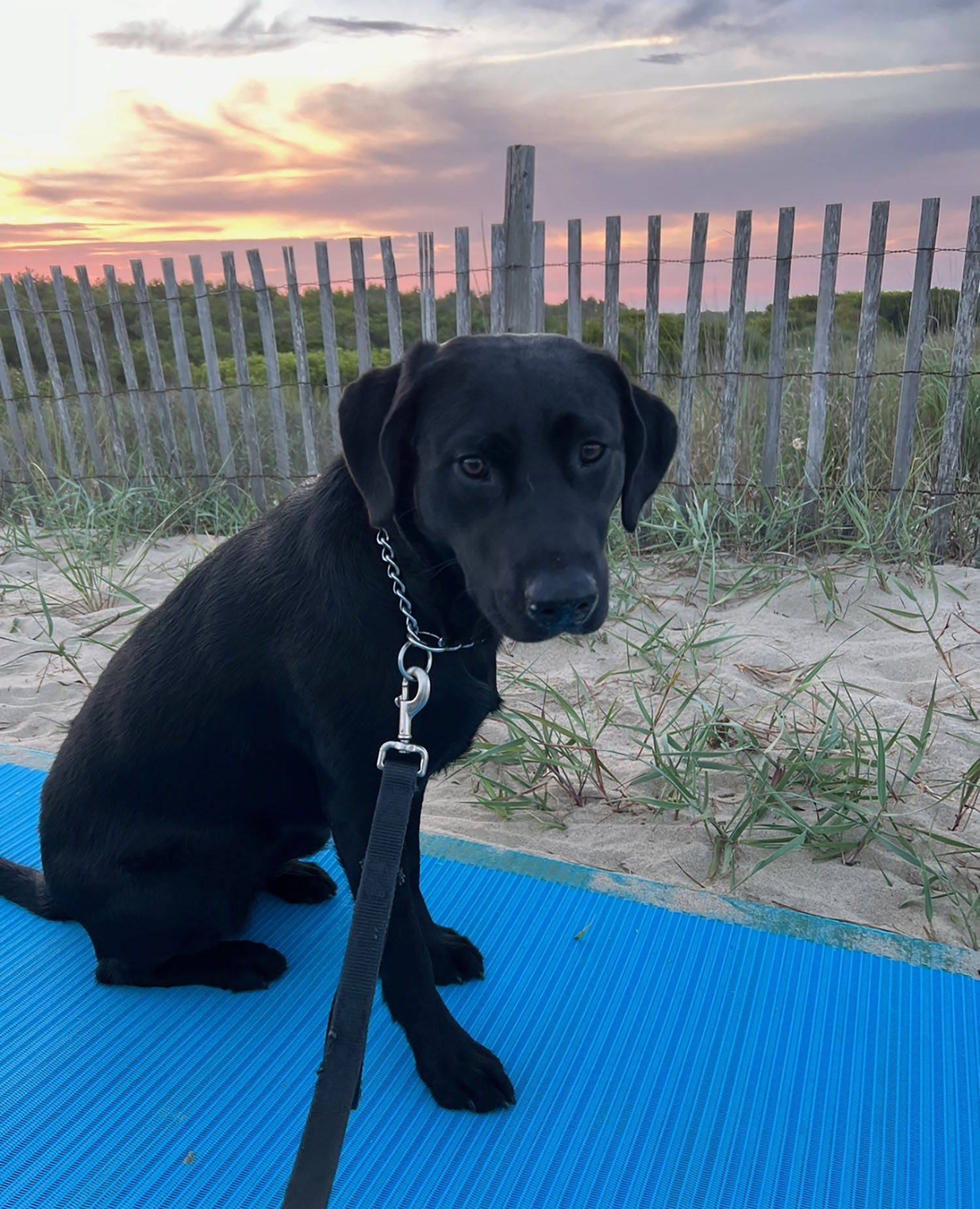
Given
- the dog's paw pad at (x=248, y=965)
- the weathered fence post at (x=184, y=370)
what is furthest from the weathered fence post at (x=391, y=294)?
the dog's paw pad at (x=248, y=965)

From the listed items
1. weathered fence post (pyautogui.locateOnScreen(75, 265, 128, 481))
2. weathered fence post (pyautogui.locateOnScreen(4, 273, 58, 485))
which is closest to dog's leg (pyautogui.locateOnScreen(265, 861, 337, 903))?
weathered fence post (pyautogui.locateOnScreen(75, 265, 128, 481))

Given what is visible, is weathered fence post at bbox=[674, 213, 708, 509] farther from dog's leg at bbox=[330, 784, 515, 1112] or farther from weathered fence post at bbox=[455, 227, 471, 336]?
dog's leg at bbox=[330, 784, 515, 1112]

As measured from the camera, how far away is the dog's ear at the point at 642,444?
1.68 meters

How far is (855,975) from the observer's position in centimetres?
178

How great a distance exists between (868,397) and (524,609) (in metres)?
4.07

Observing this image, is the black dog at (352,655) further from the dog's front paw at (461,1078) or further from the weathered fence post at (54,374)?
the weathered fence post at (54,374)

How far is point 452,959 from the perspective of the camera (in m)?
1.80

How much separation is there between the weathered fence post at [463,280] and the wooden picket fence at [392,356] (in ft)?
0.03

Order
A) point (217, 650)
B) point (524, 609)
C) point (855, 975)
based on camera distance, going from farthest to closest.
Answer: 1. point (855, 975)
2. point (217, 650)
3. point (524, 609)

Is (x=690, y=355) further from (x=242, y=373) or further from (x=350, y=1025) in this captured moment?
(x=350, y=1025)

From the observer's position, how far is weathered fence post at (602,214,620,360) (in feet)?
16.3

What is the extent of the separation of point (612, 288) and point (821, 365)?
127 centimetres

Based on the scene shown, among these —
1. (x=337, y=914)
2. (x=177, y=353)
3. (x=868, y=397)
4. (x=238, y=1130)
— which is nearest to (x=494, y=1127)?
(x=238, y=1130)

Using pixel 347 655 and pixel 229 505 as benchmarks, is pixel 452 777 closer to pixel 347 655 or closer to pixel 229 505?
pixel 347 655
